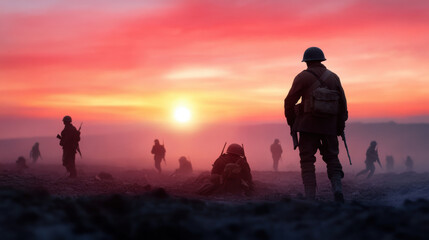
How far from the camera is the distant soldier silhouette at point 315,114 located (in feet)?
28.8

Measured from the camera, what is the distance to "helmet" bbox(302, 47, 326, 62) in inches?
361

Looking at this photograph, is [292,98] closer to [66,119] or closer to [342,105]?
[342,105]

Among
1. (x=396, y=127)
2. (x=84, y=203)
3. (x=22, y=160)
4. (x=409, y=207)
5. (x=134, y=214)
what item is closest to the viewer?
(x=134, y=214)

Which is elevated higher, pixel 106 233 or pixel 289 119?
pixel 289 119

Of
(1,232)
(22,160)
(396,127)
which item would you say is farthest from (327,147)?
(396,127)

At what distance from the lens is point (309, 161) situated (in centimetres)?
890

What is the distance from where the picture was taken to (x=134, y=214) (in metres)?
5.62

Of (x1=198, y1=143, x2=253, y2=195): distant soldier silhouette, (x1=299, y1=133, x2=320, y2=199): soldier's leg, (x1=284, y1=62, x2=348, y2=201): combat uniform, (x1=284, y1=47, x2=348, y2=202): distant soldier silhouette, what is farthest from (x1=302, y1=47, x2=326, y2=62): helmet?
(x1=198, y1=143, x2=253, y2=195): distant soldier silhouette

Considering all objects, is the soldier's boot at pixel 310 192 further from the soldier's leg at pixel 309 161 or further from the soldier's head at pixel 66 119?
the soldier's head at pixel 66 119

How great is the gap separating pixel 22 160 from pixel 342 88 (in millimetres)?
27411

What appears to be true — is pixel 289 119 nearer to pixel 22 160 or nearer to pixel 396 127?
pixel 22 160

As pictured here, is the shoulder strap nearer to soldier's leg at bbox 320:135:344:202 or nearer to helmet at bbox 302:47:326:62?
helmet at bbox 302:47:326:62

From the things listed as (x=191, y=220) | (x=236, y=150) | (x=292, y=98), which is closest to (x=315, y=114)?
(x=292, y=98)

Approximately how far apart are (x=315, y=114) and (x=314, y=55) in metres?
1.16
